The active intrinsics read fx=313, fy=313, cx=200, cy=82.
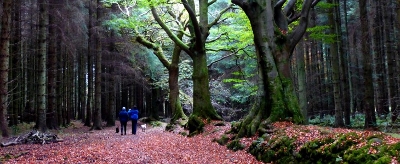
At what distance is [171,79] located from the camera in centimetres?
1891

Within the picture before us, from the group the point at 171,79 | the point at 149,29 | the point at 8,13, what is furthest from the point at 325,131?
the point at 149,29

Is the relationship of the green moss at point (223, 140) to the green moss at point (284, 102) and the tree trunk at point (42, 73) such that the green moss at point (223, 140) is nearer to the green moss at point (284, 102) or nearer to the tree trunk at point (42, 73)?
the green moss at point (284, 102)

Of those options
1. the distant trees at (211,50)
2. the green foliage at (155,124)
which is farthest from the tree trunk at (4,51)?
the green foliage at (155,124)

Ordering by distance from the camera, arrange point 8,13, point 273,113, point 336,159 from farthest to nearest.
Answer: point 8,13, point 273,113, point 336,159

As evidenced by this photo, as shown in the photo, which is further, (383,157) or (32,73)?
(32,73)

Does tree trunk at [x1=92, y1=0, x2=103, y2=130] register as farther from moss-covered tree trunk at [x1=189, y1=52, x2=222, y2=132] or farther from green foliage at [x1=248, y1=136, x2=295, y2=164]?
green foliage at [x1=248, y1=136, x2=295, y2=164]

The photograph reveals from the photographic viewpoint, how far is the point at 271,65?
31.9ft

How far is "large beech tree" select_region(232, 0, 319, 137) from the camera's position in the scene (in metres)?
9.32

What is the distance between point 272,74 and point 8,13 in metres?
9.18

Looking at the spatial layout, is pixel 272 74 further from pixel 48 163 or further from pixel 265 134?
pixel 48 163

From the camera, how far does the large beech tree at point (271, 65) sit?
9320 millimetres

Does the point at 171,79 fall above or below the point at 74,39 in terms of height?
below

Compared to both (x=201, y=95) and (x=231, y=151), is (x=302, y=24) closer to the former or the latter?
(x=231, y=151)

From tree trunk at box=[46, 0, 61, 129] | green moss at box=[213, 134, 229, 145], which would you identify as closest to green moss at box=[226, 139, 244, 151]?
green moss at box=[213, 134, 229, 145]
